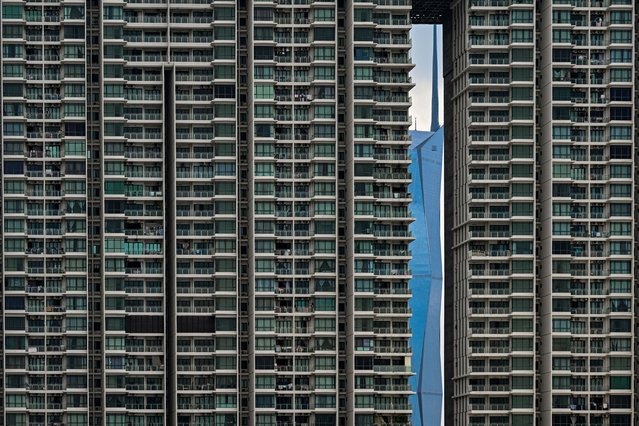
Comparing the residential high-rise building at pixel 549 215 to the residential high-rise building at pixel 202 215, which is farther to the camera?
the residential high-rise building at pixel 549 215

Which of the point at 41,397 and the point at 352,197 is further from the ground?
the point at 352,197

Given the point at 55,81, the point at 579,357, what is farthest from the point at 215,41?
the point at 579,357

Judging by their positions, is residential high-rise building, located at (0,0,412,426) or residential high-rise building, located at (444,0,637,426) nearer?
residential high-rise building, located at (0,0,412,426)

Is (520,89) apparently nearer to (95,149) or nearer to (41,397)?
(95,149)
